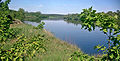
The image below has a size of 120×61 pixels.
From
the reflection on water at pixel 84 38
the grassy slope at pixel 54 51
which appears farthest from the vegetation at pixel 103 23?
the reflection on water at pixel 84 38

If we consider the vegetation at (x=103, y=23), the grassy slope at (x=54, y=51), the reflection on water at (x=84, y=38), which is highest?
the vegetation at (x=103, y=23)

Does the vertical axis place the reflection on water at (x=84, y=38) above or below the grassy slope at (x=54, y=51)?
below

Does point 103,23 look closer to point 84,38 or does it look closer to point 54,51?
point 54,51

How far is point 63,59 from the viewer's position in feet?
24.0

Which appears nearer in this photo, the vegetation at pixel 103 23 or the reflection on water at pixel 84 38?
the vegetation at pixel 103 23

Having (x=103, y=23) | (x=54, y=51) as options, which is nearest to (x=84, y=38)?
(x=54, y=51)

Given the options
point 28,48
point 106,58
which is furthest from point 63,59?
point 28,48

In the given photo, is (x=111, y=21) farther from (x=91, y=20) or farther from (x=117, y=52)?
(x=117, y=52)

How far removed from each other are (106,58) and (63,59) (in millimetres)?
4112

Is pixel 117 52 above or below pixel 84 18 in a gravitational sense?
below

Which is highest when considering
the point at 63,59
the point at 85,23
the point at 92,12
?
the point at 92,12

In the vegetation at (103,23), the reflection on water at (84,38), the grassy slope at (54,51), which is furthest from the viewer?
the reflection on water at (84,38)

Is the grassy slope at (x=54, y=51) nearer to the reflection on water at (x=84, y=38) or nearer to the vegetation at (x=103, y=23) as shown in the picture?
the vegetation at (x=103, y=23)

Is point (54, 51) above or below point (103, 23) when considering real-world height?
below
